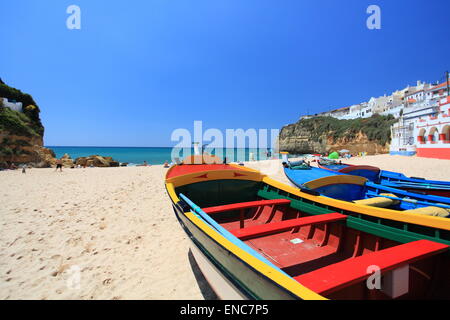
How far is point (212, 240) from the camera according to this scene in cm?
209

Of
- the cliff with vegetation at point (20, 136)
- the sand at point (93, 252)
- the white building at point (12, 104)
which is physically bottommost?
the sand at point (93, 252)

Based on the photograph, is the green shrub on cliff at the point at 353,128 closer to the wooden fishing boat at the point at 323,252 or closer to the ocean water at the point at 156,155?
the ocean water at the point at 156,155

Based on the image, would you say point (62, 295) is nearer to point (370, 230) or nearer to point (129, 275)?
point (129, 275)

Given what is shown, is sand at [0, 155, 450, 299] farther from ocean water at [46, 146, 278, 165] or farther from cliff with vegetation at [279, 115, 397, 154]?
cliff with vegetation at [279, 115, 397, 154]

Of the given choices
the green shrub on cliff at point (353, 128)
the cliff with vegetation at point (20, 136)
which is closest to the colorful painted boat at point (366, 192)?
the cliff with vegetation at point (20, 136)

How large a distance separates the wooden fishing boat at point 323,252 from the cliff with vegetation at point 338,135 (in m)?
45.9

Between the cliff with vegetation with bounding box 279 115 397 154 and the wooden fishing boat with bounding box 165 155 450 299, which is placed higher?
the cliff with vegetation with bounding box 279 115 397 154

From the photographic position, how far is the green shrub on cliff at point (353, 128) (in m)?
41.8

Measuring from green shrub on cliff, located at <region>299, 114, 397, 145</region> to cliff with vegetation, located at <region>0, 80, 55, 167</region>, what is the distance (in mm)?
57796

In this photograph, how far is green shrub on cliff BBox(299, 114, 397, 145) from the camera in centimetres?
4179

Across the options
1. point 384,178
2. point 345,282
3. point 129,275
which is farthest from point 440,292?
point 384,178

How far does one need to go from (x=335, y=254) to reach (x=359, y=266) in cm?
162

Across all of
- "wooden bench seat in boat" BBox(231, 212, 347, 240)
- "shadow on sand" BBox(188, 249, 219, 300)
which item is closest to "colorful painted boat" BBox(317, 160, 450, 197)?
"wooden bench seat in boat" BBox(231, 212, 347, 240)
